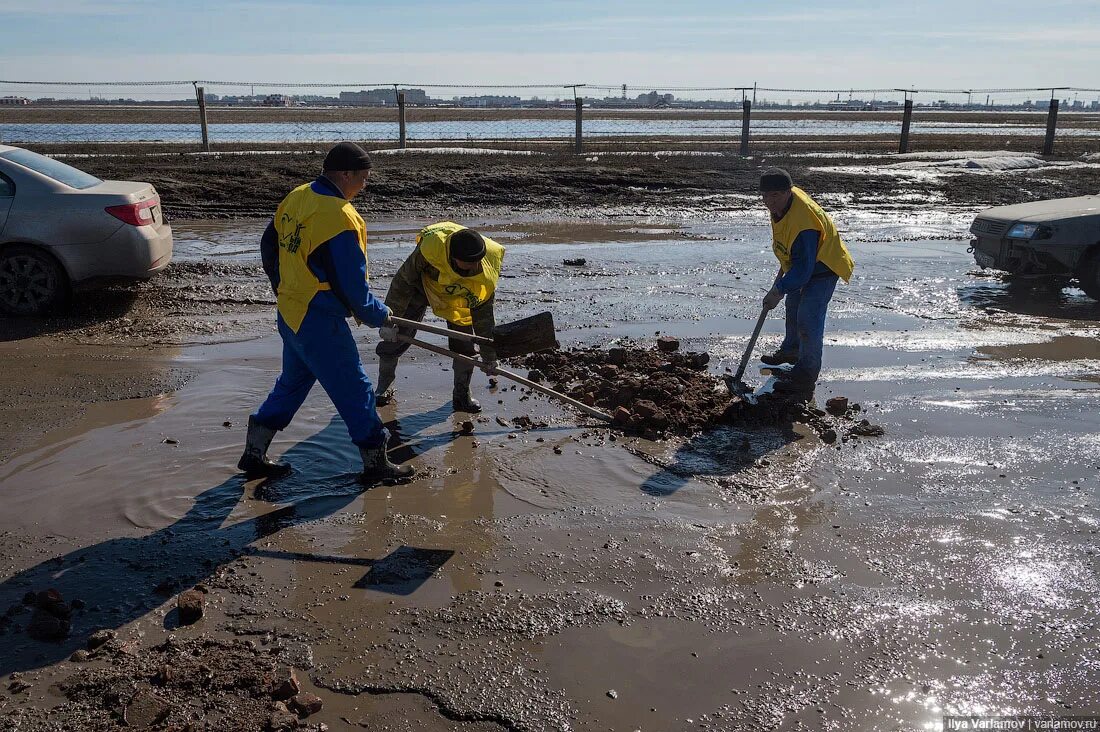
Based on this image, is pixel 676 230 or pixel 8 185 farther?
pixel 676 230

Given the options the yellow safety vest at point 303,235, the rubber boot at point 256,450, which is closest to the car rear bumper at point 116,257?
the rubber boot at point 256,450

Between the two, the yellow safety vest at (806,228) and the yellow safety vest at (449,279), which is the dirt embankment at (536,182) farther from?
the yellow safety vest at (806,228)

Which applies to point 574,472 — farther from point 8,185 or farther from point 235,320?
point 8,185

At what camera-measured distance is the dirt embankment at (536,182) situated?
15438mm

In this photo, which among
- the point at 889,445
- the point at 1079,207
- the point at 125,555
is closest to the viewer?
the point at 125,555

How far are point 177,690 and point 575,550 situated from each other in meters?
1.85

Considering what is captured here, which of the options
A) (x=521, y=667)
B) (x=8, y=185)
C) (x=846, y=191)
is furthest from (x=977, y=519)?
(x=846, y=191)

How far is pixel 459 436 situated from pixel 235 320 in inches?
140

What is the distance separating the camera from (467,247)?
5.49m

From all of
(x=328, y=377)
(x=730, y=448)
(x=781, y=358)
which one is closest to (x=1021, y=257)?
(x=781, y=358)

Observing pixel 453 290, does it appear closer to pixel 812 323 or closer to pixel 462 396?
pixel 462 396

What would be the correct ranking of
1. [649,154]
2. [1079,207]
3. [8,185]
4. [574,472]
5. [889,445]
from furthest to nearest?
1. [649,154]
2. [1079,207]
3. [8,185]
4. [889,445]
5. [574,472]

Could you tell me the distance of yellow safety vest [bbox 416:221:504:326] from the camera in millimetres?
5672

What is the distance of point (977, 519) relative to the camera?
15.4ft
